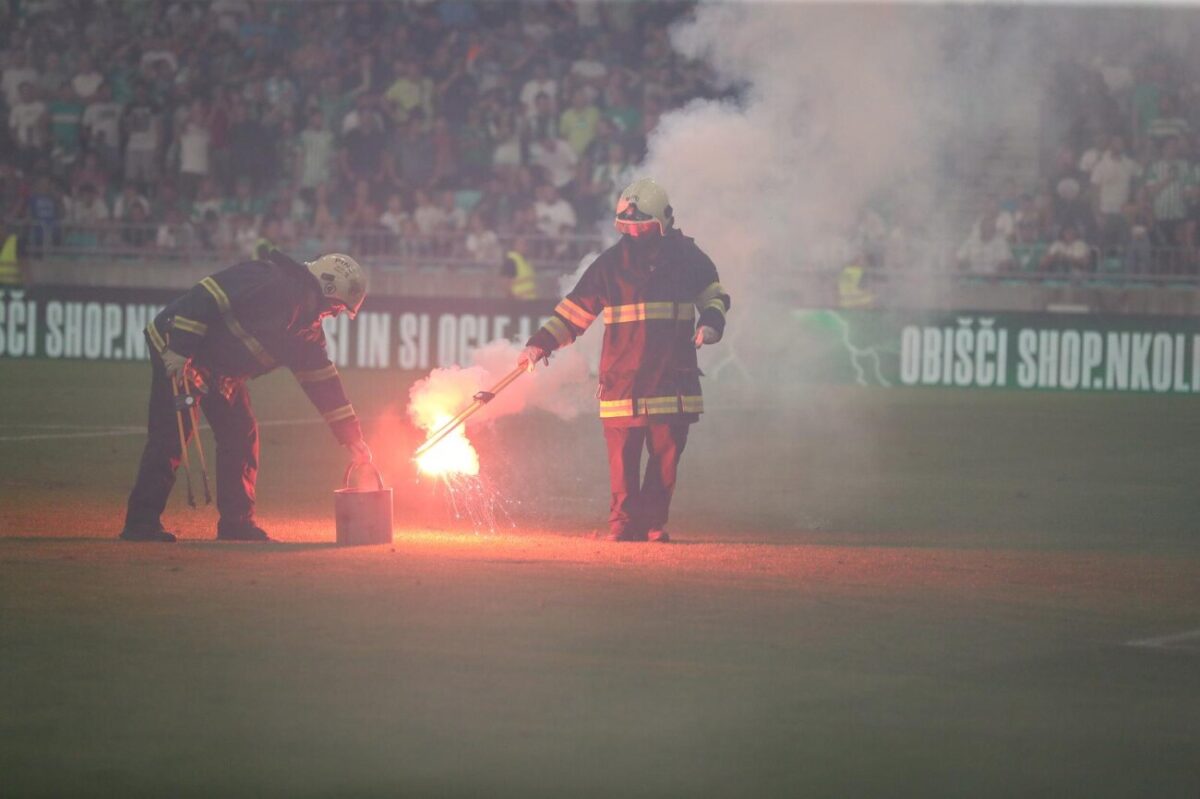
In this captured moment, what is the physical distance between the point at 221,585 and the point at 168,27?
2437 centimetres

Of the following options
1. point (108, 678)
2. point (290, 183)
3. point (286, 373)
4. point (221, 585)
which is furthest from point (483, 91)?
point (108, 678)

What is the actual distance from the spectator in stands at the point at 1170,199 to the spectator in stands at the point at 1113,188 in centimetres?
28

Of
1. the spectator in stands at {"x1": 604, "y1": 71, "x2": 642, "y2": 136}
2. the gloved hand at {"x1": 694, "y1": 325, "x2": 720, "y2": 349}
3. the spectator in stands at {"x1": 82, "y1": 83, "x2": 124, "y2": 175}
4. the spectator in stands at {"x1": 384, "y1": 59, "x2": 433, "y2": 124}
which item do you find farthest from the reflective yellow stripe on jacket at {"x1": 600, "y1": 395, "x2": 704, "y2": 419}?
the spectator in stands at {"x1": 82, "y1": 83, "x2": 124, "y2": 175}

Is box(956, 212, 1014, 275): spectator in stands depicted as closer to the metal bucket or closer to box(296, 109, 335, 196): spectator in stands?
box(296, 109, 335, 196): spectator in stands

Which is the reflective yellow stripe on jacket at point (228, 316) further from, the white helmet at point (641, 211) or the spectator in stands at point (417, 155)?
the spectator in stands at point (417, 155)

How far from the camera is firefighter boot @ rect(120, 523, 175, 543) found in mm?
10477

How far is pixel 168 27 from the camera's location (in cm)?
3159

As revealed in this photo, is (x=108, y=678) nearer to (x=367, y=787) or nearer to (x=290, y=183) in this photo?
(x=367, y=787)

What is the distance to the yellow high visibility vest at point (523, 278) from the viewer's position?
27.6 meters

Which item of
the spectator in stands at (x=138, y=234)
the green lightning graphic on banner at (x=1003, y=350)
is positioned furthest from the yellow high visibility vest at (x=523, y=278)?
the spectator in stands at (x=138, y=234)

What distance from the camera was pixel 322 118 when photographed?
98.1 feet

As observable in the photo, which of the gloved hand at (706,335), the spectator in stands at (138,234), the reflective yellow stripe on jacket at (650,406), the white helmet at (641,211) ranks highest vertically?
the spectator in stands at (138,234)

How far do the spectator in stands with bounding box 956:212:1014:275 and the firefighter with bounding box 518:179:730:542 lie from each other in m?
15.9

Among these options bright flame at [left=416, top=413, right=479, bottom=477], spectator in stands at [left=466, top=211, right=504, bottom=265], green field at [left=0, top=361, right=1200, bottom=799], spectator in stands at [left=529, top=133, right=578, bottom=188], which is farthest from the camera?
spectator in stands at [left=529, top=133, right=578, bottom=188]
